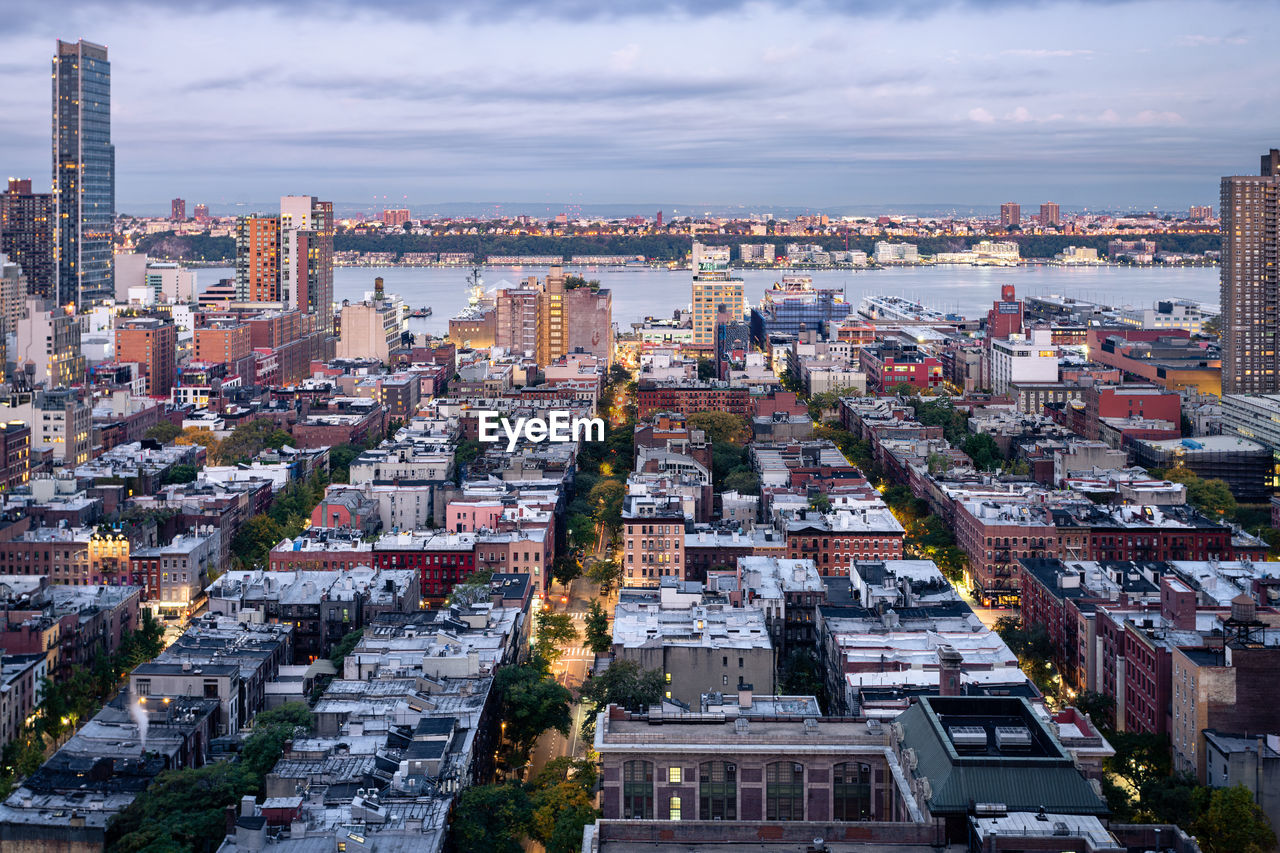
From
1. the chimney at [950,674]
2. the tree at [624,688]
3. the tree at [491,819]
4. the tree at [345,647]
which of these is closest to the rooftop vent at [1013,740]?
the chimney at [950,674]

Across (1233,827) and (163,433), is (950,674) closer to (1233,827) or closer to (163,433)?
(1233,827)

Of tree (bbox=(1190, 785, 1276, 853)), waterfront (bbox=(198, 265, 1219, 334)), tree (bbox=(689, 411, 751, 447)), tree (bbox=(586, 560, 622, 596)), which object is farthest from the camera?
waterfront (bbox=(198, 265, 1219, 334))

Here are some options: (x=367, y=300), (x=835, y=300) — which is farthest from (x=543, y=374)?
(x=835, y=300)

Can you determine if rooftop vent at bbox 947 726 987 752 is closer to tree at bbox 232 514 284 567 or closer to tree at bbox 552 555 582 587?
tree at bbox 552 555 582 587

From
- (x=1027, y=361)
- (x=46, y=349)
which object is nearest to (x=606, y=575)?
(x=1027, y=361)

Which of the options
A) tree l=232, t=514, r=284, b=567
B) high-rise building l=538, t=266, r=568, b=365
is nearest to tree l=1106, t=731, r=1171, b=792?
tree l=232, t=514, r=284, b=567
